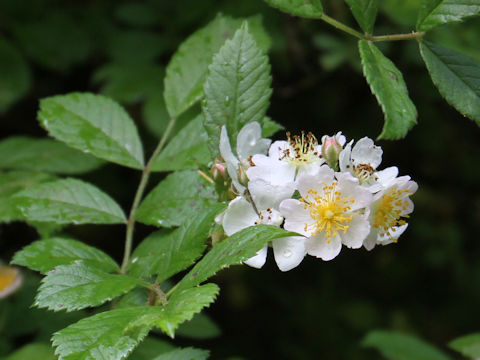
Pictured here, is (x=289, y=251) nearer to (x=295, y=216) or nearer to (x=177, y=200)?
(x=295, y=216)

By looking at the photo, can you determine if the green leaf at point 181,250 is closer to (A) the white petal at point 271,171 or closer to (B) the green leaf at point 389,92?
(A) the white petal at point 271,171

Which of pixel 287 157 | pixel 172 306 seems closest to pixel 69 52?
pixel 287 157

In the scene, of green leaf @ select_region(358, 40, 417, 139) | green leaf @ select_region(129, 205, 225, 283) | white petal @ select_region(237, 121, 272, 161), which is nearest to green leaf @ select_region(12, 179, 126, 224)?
green leaf @ select_region(129, 205, 225, 283)

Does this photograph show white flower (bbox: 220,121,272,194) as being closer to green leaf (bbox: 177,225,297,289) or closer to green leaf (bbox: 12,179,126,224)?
green leaf (bbox: 177,225,297,289)

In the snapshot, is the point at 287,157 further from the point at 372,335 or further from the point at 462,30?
the point at 462,30

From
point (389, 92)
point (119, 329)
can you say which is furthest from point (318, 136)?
point (119, 329)

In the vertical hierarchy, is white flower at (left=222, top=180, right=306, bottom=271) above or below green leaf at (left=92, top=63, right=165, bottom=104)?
above

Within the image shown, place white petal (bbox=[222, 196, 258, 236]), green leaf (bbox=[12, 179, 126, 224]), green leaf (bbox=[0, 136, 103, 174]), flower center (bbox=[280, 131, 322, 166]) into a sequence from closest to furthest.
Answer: white petal (bbox=[222, 196, 258, 236]), flower center (bbox=[280, 131, 322, 166]), green leaf (bbox=[12, 179, 126, 224]), green leaf (bbox=[0, 136, 103, 174])

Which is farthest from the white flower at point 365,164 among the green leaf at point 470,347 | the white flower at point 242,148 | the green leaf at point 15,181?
the green leaf at point 15,181
